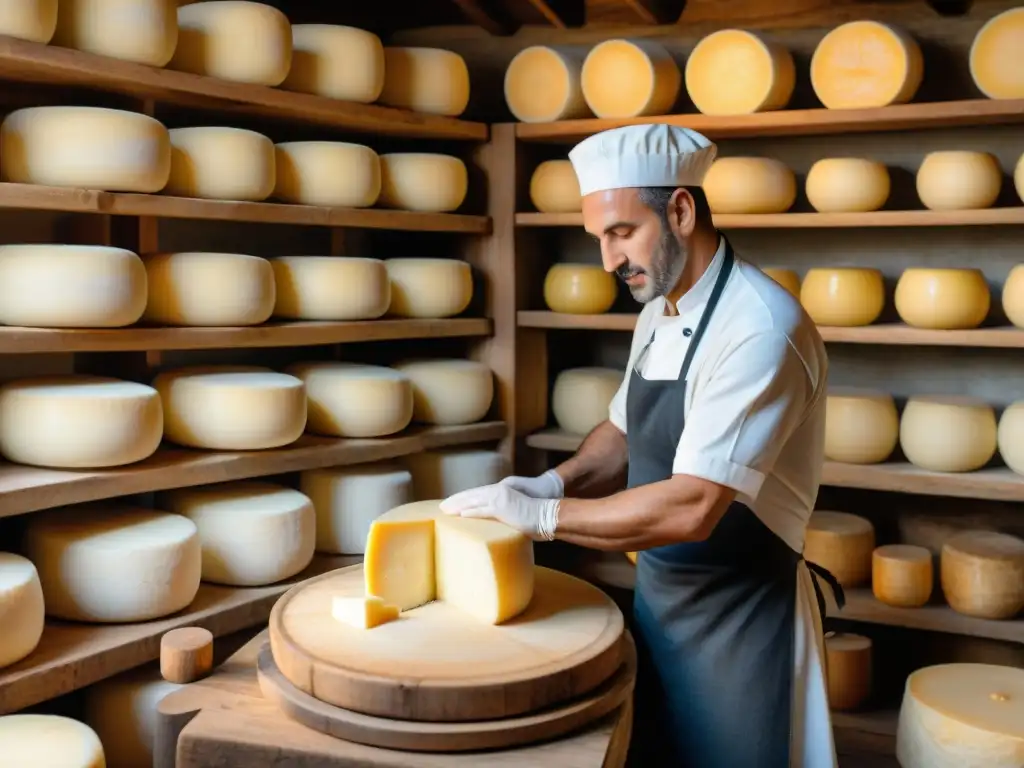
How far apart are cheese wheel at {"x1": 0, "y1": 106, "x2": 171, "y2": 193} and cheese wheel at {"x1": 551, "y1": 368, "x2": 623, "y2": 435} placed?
1497mm

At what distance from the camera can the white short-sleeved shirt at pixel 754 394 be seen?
1694mm

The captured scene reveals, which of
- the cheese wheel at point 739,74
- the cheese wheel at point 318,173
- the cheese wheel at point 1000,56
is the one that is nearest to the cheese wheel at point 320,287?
the cheese wheel at point 318,173

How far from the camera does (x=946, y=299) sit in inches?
110

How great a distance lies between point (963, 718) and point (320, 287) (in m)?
1.82

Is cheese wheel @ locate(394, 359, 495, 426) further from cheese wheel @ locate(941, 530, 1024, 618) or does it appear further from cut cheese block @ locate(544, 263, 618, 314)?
cheese wheel @ locate(941, 530, 1024, 618)

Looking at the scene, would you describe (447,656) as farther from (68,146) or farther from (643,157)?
(68,146)

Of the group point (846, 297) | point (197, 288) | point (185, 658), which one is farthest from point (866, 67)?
point (185, 658)

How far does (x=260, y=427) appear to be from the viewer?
2.51m

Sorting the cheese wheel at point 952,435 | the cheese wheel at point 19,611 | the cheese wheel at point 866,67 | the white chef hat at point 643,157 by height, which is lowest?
the cheese wheel at point 19,611

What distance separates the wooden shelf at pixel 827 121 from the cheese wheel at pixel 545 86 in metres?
0.05

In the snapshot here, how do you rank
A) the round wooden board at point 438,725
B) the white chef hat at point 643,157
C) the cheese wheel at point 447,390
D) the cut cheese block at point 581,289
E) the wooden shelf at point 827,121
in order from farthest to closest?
the cut cheese block at point 581,289 < the cheese wheel at point 447,390 < the wooden shelf at point 827,121 < the white chef hat at point 643,157 < the round wooden board at point 438,725

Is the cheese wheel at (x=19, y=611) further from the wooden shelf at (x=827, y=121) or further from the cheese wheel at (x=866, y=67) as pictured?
the cheese wheel at (x=866, y=67)

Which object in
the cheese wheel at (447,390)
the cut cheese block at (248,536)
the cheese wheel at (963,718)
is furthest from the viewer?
the cheese wheel at (447,390)

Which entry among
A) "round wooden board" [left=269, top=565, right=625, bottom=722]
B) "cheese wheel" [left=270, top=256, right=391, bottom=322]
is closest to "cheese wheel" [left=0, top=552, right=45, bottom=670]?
"round wooden board" [left=269, top=565, right=625, bottom=722]
